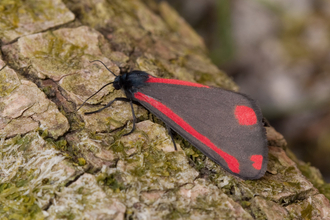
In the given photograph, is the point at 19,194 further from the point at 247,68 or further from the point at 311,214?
the point at 247,68

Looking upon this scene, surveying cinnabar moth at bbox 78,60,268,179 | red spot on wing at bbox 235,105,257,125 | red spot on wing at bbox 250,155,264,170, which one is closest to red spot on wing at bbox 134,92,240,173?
cinnabar moth at bbox 78,60,268,179

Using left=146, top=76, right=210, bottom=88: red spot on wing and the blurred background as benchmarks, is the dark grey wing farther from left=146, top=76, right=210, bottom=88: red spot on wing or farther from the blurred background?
the blurred background

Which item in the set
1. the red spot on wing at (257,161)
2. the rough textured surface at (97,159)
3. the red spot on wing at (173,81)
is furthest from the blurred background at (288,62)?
the red spot on wing at (257,161)

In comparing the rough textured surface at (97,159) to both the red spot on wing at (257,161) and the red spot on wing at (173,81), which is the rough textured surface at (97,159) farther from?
the red spot on wing at (173,81)

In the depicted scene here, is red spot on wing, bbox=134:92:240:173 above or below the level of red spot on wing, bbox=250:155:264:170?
below

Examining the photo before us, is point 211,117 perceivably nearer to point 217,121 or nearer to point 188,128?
point 217,121

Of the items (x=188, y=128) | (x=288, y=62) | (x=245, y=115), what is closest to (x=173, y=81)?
(x=188, y=128)
